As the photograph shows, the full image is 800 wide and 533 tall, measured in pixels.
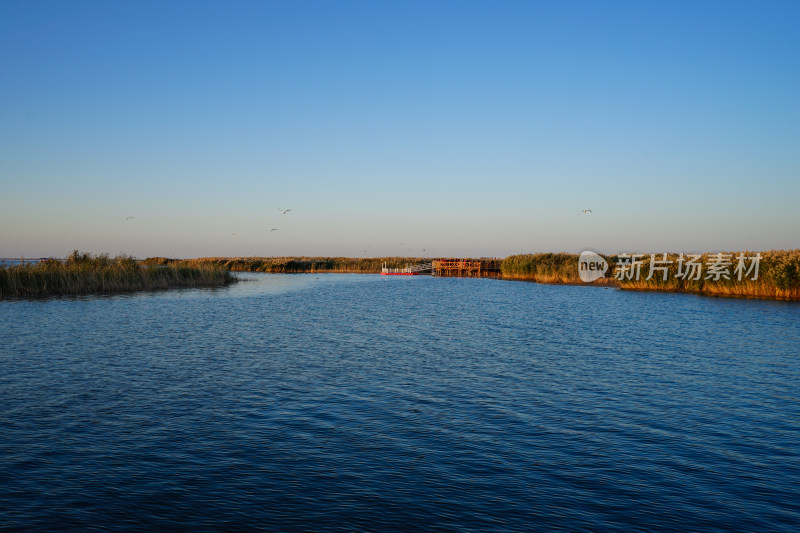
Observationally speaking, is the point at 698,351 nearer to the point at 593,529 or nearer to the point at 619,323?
the point at 619,323

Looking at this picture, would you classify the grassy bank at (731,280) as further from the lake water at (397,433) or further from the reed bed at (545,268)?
the lake water at (397,433)

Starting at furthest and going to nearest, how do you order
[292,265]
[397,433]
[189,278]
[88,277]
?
[292,265]
[189,278]
[88,277]
[397,433]

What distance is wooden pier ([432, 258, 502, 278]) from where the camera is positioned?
12656 cm

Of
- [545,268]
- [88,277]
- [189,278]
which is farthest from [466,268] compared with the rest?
[88,277]

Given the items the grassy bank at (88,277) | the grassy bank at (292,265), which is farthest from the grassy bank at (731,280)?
the grassy bank at (292,265)

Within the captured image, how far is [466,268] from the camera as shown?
130m

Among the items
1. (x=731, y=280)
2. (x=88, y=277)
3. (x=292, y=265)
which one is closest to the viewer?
(x=88, y=277)

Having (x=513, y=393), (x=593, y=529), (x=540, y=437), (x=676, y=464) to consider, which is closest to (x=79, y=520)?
(x=593, y=529)

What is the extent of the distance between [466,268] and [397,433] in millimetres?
118606

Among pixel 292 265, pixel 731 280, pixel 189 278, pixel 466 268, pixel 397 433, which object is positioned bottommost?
pixel 397 433

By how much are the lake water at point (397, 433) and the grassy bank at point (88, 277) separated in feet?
78.5

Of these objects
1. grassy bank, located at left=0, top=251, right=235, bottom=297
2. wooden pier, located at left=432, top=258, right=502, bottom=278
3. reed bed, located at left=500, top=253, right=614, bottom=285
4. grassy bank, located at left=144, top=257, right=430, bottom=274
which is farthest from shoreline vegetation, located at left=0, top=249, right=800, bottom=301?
grassy bank, located at left=144, top=257, right=430, bottom=274

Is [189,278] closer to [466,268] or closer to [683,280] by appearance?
[683,280]

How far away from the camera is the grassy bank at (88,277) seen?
156 ft
